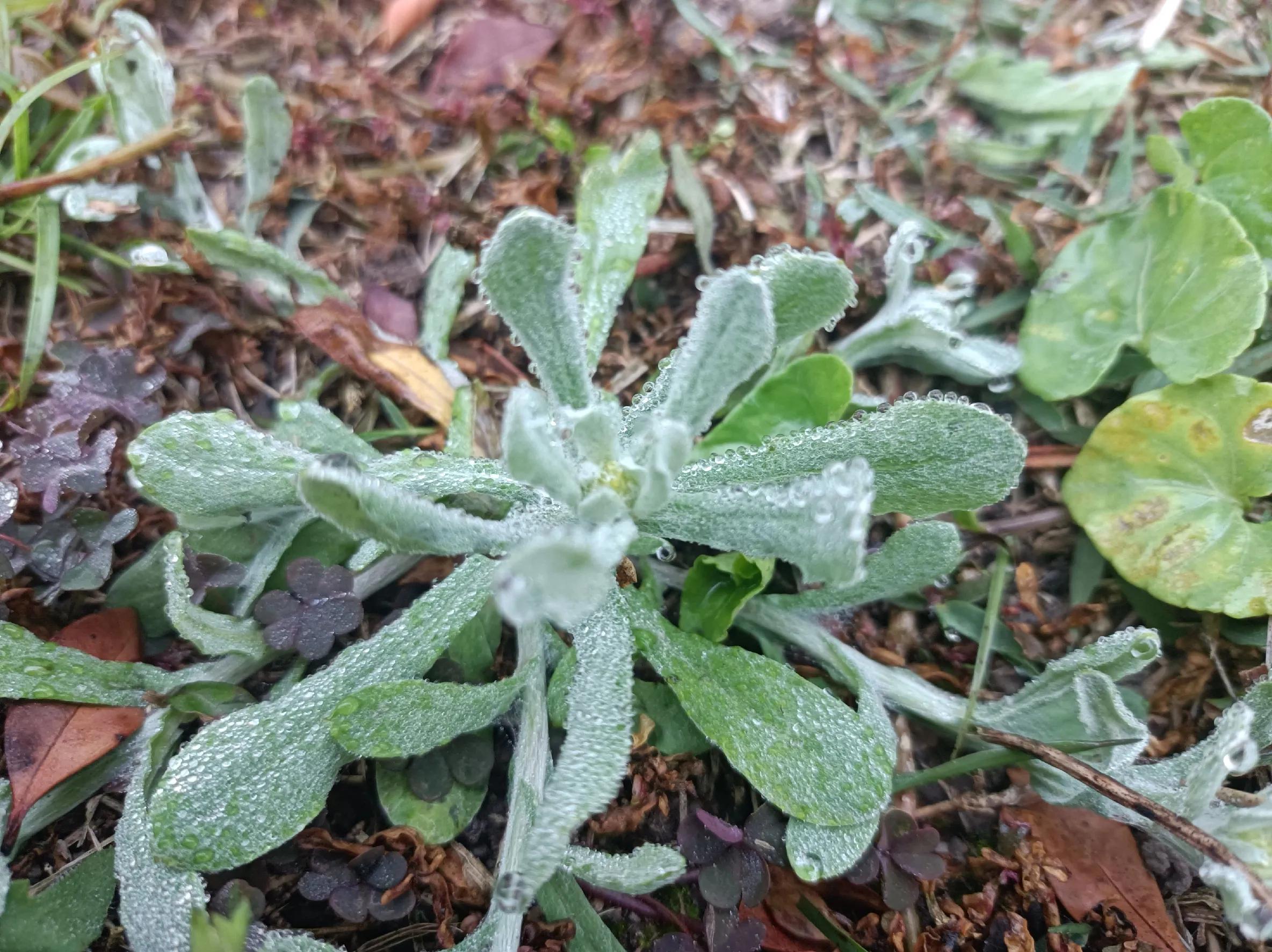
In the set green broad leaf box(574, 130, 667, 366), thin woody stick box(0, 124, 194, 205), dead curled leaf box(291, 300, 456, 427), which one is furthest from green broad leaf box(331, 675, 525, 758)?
thin woody stick box(0, 124, 194, 205)

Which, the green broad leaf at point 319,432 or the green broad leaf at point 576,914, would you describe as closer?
the green broad leaf at point 576,914

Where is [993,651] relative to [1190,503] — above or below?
below

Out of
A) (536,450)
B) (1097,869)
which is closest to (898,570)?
(1097,869)

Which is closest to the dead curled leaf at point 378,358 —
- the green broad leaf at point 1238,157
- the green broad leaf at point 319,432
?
the green broad leaf at point 319,432

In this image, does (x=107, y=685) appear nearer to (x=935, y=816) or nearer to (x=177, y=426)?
(x=177, y=426)

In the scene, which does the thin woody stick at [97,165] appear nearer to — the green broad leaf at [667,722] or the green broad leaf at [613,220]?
the green broad leaf at [613,220]

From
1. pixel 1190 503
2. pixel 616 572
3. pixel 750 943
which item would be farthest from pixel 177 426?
pixel 1190 503
